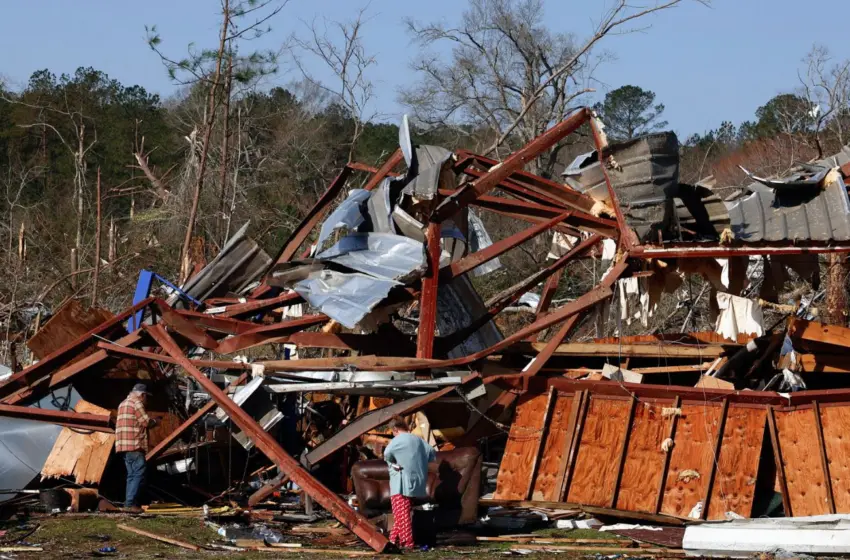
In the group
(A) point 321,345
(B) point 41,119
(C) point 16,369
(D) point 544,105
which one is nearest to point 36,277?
(C) point 16,369

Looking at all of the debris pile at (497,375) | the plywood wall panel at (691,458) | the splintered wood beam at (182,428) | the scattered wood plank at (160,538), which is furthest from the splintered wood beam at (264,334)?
the plywood wall panel at (691,458)

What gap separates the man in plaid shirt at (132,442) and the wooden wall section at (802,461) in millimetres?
7476

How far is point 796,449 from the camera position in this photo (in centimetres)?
1190

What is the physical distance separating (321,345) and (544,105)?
27573 mm

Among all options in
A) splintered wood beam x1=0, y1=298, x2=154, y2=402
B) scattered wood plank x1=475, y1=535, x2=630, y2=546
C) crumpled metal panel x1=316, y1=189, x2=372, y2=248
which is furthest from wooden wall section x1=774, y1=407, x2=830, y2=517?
splintered wood beam x1=0, y1=298, x2=154, y2=402

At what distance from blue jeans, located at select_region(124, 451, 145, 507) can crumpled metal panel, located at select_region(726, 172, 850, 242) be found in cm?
756

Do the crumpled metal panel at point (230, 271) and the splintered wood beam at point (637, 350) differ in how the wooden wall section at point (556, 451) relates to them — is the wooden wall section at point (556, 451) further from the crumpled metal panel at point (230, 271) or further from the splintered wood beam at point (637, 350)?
the crumpled metal panel at point (230, 271)

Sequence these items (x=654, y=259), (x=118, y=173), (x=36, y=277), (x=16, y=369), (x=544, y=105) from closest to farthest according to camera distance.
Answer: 1. (x=654, y=259)
2. (x=16, y=369)
3. (x=36, y=277)
4. (x=544, y=105)
5. (x=118, y=173)

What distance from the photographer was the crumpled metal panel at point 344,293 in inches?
469

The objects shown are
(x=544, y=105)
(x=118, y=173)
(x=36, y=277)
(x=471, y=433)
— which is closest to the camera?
(x=471, y=433)

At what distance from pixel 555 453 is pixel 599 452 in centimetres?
51

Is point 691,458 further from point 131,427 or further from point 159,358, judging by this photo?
point 131,427

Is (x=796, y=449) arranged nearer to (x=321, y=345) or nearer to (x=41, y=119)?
(x=321, y=345)

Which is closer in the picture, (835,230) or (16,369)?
(835,230)
